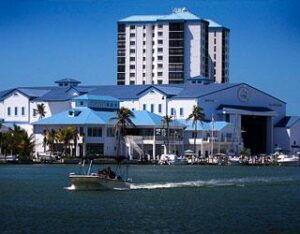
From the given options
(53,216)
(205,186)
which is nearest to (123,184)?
(205,186)

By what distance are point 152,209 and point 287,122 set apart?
392ft

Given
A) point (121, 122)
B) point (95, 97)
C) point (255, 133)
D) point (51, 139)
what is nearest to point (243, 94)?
point (255, 133)

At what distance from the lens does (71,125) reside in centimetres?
14612

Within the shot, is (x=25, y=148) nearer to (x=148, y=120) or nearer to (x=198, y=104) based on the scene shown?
(x=148, y=120)

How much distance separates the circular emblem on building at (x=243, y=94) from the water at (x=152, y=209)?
9071 centimetres

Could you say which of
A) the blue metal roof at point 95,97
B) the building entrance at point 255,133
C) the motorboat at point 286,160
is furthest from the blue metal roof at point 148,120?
the building entrance at point 255,133

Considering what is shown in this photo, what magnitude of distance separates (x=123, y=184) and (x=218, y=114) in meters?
95.7

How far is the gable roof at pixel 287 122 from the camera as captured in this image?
167025 millimetres

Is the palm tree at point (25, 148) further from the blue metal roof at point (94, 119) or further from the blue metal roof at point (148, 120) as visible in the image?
the blue metal roof at point (148, 120)

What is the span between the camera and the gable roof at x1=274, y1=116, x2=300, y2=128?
548 ft

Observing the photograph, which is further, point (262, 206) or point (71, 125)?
point (71, 125)

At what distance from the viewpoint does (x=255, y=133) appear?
170 meters

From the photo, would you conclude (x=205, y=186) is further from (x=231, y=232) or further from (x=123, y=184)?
(x=231, y=232)

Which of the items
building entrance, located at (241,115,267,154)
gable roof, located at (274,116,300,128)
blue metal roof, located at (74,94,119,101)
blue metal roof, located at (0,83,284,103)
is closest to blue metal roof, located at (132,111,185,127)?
blue metal roof, located at (74,94,119,101)
